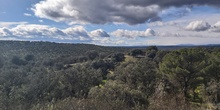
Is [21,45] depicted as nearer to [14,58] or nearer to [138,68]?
[14,58]

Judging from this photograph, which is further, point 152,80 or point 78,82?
point 152,80

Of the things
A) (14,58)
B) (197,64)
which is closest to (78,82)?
(197,64)

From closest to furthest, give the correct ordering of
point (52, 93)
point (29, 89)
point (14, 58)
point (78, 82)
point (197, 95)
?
1. point (29, 89)
2. point (52, 93)
3. point (78, 82)
4. point (197, 95)
5. point (14, 58)

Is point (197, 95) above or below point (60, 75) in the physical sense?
below

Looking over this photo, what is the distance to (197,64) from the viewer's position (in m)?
34.2

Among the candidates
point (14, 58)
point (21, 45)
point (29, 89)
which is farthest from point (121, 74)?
point (21, 45)

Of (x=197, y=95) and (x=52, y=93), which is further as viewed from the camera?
(x=197, y=95)

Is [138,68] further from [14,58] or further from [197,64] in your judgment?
[14,58]


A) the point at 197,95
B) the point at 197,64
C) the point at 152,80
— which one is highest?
the point at 197,64

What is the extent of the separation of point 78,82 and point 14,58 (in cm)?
2363

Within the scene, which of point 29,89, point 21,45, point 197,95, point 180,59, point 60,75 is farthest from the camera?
point 21,45

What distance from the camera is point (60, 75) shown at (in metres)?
27.9

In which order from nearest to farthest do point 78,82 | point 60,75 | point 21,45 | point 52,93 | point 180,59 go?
1. point 52,93
2. point 60,75
3. point 78,82
4. point 180,59
5. point 21,45

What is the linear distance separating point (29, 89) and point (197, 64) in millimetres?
23151
